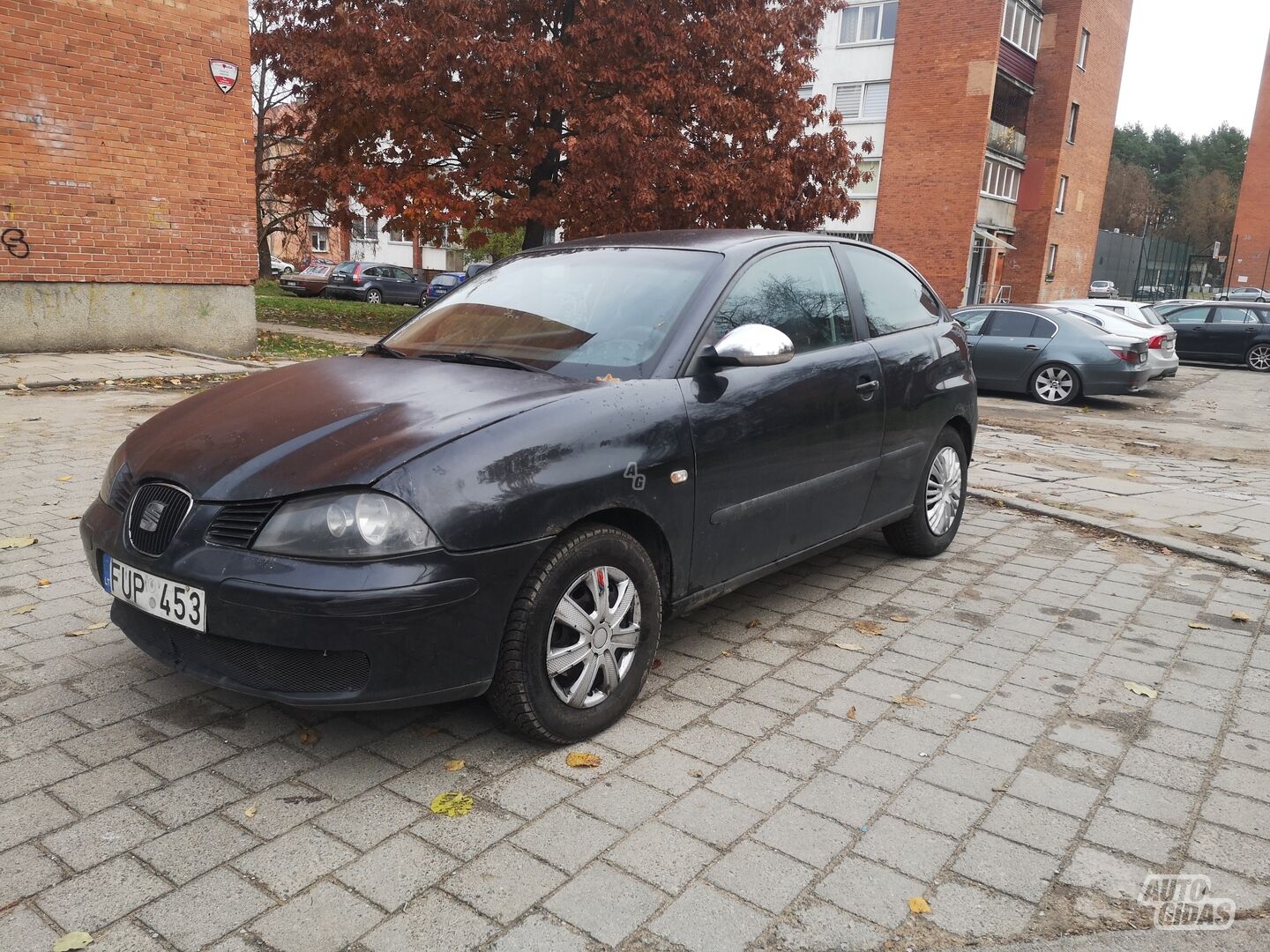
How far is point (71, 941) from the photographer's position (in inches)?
86.7

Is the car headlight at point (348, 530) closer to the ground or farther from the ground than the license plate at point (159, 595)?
farther from the ground

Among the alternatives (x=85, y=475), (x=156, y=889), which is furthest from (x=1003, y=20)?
(x=156, y=889)

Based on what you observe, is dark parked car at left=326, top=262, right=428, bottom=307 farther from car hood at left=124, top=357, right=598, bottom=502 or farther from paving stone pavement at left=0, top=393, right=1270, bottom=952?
car hood at left=124, top=357, right=598, bottom=502

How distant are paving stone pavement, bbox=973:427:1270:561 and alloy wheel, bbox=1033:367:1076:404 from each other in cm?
377

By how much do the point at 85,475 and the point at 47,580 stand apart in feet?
6.78

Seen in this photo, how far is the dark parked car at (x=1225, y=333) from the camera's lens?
74.3ft

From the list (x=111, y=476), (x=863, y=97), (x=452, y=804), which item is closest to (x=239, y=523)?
(x=111, y=476)

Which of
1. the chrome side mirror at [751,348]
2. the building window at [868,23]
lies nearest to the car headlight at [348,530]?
the chrome side mirror at [751,348]

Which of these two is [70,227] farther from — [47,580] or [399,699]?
[399,699]

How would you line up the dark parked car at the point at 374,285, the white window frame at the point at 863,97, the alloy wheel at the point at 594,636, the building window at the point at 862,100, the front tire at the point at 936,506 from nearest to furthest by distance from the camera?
the alloy wheel at the point at 594,636 < the front tire at the point at 936,506 < the dark parked car at the point at 374,285 < the white window frame at the point at 863,97 < the building window at the point at 862,100

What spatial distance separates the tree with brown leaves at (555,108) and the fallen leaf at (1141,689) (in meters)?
13.9

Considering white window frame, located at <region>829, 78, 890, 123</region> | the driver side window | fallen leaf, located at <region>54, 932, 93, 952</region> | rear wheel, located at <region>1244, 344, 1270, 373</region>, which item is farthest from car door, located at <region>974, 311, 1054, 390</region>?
white window frame, located at <region>829, 78, 890, 123</region>

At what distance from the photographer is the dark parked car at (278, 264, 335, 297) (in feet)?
118

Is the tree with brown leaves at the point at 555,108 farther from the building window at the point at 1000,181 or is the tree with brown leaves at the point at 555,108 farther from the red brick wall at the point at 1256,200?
the red brick wall at the point at 1256,200
